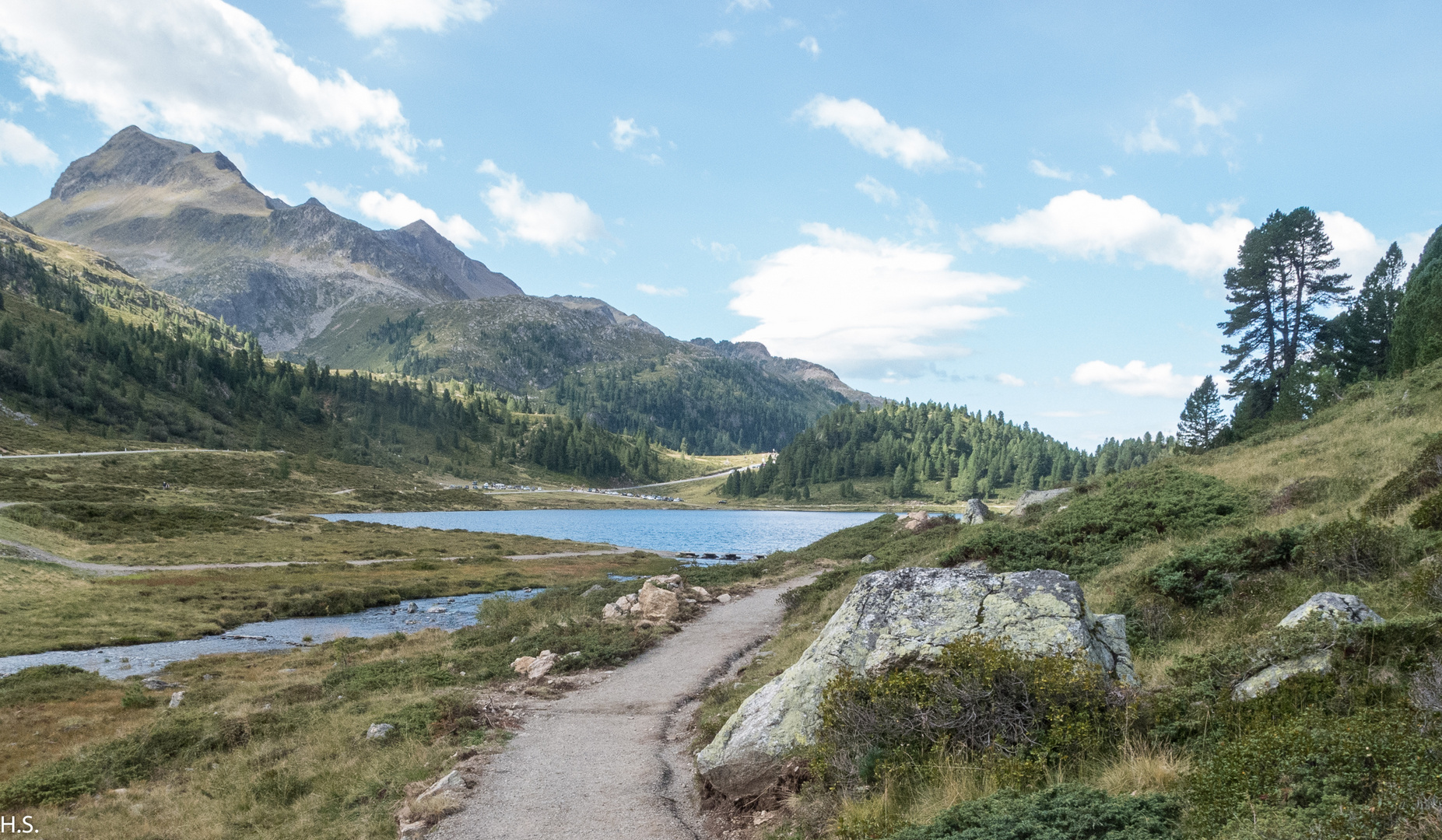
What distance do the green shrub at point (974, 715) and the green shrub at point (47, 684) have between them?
1181 inches

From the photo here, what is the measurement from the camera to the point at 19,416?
443ft

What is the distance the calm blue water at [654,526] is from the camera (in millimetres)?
100062

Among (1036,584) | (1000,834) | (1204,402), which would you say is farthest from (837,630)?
(1204,402)

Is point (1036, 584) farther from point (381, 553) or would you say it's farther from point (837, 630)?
point (381, 553)

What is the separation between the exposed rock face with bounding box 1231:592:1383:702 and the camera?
25.6 ft

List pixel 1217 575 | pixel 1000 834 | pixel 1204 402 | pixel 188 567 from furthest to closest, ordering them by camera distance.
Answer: pixel 1204 402
pixel 188 567
pixel 1217 575
pixel 1000 834

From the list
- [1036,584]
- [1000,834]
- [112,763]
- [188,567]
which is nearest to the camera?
[1000,834]

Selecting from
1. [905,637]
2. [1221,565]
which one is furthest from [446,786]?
[1221,565]

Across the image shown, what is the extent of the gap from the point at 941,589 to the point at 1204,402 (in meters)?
90.5

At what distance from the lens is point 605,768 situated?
14.0 metres

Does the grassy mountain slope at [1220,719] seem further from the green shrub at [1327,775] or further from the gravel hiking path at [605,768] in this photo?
the gravel hiking path at [605,768]

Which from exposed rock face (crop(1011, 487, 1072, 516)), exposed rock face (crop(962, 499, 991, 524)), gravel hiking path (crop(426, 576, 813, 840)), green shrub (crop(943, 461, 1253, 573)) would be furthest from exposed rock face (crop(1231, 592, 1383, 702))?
exposed rock face (crop(962, 499, 991, 524))

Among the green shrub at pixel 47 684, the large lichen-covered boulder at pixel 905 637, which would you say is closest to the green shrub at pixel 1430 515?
the large lichen-covered boulder at pixel 905 637

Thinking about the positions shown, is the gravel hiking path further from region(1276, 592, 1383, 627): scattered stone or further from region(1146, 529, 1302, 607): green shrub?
region(1146, 529, 1302, 607): green shrub
